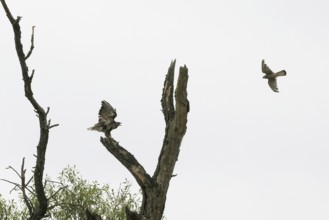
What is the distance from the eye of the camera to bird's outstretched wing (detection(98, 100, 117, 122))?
48.2ft

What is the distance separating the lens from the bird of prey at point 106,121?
1469 centimetres

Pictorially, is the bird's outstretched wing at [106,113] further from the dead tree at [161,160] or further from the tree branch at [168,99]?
the tree branch at [168,99]

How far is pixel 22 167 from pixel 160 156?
377 cm

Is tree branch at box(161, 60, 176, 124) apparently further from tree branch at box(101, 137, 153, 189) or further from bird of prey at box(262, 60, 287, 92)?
bird of prey at box(262, 60, 287, 92)

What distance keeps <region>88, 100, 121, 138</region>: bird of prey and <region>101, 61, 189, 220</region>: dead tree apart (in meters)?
0.27

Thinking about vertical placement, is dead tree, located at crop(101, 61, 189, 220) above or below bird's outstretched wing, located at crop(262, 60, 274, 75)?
below

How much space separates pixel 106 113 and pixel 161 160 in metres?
1.60

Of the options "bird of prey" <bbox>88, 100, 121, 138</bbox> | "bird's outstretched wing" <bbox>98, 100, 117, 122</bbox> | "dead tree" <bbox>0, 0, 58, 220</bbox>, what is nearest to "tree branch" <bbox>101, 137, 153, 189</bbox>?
"bird of prey" <bbox>88, 100, 121, 138</bbox>

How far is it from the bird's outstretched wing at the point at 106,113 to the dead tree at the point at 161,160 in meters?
0.51

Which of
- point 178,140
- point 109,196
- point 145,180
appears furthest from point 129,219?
point 109,196

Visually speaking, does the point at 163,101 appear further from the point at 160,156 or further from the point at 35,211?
the point at 35,211

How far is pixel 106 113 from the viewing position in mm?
14797

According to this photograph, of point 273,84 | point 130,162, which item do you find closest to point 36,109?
point 130,162

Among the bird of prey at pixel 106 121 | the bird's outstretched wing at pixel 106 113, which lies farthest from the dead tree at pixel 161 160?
the bird's outstretched wing at pixel 106 113
